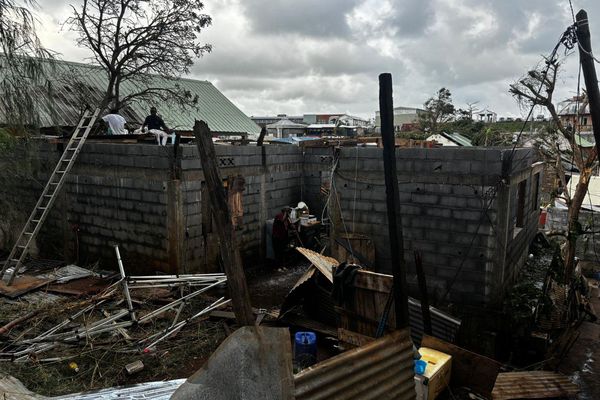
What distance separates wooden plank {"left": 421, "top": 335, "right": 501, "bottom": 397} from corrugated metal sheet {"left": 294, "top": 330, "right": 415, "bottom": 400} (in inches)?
77.2

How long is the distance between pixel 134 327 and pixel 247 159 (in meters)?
5.53

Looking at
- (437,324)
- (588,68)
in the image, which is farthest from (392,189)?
(437,324)

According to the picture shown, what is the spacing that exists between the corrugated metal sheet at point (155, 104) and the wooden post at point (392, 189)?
14.6 m

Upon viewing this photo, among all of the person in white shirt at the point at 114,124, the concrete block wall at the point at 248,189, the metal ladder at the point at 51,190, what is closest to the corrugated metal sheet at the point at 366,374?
the concrete block wall at the point at 248,189

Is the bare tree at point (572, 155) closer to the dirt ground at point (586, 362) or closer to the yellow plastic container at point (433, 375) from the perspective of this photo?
the dirt ground at point (586, 362)

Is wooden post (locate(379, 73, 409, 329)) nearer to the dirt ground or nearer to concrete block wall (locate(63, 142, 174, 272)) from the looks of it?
the dirt ground

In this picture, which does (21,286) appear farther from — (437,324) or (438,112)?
(438,112)

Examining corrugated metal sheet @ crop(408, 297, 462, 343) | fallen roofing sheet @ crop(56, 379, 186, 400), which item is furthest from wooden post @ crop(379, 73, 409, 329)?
fallen roofing sheet @ crop(56, 379, 186, 400)

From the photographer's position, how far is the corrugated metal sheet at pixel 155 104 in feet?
69.3

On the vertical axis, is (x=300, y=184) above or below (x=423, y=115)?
below

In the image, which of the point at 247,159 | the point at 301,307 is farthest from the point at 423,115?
the point at 301,307

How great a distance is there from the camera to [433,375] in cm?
542

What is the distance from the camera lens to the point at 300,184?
562 inches

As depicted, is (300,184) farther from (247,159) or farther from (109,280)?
(109,280)
